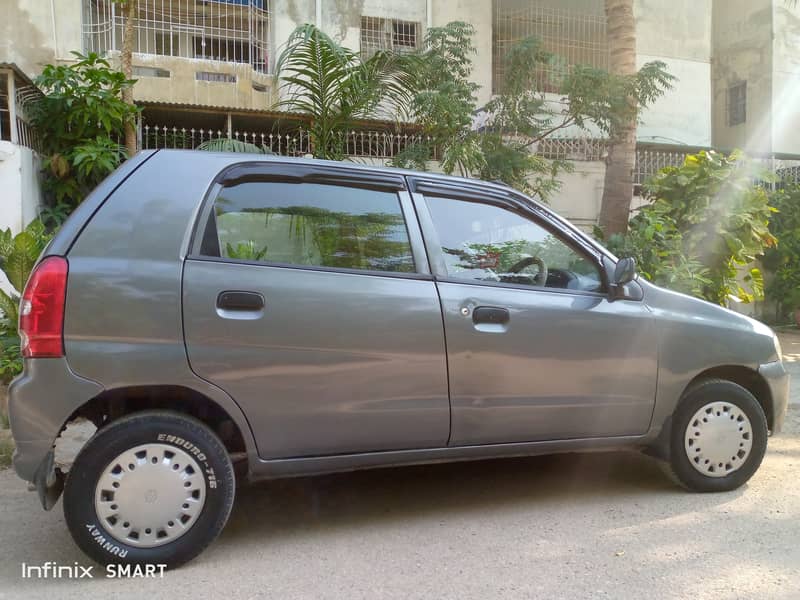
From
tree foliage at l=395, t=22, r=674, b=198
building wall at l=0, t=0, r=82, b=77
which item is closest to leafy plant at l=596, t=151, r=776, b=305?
tree foliage at l=395, t=22, r=674, b=198

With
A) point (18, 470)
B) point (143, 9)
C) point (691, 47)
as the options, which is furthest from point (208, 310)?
point (691, 47)

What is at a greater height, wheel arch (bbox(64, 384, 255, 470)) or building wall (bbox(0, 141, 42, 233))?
building wall (bbox(0, 141, 42, 233))

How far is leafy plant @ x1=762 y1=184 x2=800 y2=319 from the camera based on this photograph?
12.3 metres

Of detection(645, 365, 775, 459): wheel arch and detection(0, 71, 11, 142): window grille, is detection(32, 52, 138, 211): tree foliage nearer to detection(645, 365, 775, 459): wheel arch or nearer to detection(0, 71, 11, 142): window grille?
detection(0, 71, 11, 142): window grille

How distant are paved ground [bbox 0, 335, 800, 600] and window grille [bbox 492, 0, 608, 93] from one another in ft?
36.1

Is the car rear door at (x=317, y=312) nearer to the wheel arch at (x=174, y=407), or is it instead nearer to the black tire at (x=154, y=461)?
the wheel arch at (x=174, y=407)

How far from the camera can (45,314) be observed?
291 cm

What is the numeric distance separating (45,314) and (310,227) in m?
1.23

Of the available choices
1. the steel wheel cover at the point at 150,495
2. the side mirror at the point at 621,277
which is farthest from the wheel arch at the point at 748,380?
the steel wheel cover at the point at 150,495

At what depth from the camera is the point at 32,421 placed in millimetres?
2932

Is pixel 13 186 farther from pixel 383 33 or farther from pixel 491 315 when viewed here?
pixel 383 33

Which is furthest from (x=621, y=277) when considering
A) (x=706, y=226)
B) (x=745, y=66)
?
(x=745, y=66)

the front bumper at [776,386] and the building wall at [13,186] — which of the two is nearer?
the front bumper at [776,386]

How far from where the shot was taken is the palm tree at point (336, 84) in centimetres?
771
